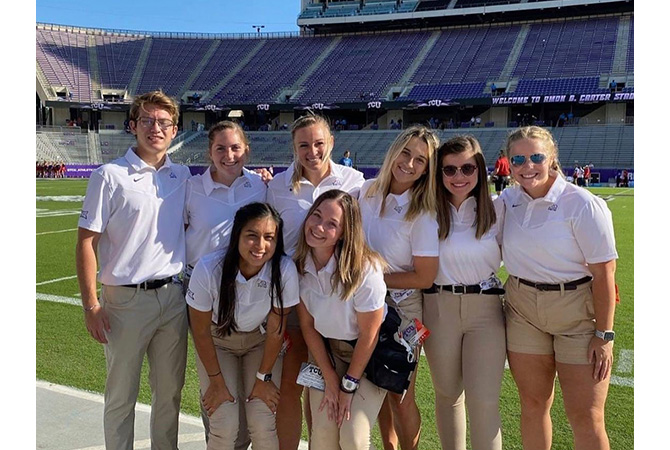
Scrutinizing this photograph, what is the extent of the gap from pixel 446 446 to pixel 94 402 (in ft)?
8.24

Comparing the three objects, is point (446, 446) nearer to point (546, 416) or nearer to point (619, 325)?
point (546, 416)

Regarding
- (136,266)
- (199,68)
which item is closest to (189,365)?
(136,266)

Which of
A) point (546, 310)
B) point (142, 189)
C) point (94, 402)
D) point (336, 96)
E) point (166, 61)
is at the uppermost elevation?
point (166, 61)

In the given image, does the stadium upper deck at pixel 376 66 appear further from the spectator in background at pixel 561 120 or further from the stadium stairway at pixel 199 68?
the spectator in background at pixel 561 120

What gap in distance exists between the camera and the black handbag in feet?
9.69

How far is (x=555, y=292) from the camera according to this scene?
9.68ft

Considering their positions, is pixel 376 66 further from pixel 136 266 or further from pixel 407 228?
pixel 136 266

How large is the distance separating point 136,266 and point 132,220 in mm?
256

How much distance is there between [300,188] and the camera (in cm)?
338

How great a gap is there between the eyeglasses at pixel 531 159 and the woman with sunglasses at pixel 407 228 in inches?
17.1

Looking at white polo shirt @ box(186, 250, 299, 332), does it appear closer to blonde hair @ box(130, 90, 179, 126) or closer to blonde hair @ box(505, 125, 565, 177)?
blonde hair @ box(130, 90, 179, 126)

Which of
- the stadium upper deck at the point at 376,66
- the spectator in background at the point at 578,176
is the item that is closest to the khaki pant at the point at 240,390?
the spectator in background at the point at 578,176

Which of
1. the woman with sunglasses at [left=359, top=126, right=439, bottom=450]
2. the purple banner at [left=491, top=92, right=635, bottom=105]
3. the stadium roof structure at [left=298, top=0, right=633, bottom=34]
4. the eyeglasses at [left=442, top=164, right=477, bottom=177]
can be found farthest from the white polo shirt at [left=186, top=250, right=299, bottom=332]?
the stadium roof structure at [left=298, top=0, right=633, bottom=34]
